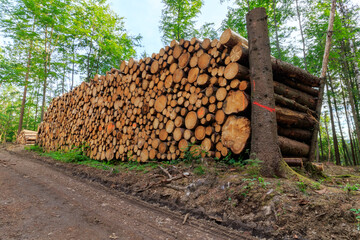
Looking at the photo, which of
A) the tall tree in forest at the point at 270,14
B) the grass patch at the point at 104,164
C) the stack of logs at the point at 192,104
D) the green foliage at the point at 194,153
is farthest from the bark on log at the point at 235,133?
the tall tree in forest at the point at 270,14

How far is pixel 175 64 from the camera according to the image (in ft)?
14.2

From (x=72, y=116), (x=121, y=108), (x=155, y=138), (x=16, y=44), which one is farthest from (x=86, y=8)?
(x=155, y=138)

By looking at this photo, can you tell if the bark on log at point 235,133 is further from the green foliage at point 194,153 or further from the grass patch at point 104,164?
the grass patch at point 104,164

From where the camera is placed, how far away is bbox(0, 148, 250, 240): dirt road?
1.76 meters

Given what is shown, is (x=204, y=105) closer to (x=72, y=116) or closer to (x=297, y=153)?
(x=297, y=153)

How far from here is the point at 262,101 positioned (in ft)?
9.44

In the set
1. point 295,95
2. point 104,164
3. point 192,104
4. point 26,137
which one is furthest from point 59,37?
point 295,95

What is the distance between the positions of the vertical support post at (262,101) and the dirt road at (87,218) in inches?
50.6

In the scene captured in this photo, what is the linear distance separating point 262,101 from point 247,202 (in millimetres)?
1562

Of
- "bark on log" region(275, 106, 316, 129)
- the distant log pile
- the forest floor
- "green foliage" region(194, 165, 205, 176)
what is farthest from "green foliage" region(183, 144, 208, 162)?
the distant log pile

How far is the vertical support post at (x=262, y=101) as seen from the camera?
2676 mm

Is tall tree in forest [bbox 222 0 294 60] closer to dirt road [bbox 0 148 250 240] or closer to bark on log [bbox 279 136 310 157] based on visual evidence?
bark on log [bbox 279 136 310 157]

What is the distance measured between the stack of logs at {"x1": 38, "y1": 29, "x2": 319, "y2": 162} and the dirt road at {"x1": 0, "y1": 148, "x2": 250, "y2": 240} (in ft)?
4.92

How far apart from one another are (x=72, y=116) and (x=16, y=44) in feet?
30.8
